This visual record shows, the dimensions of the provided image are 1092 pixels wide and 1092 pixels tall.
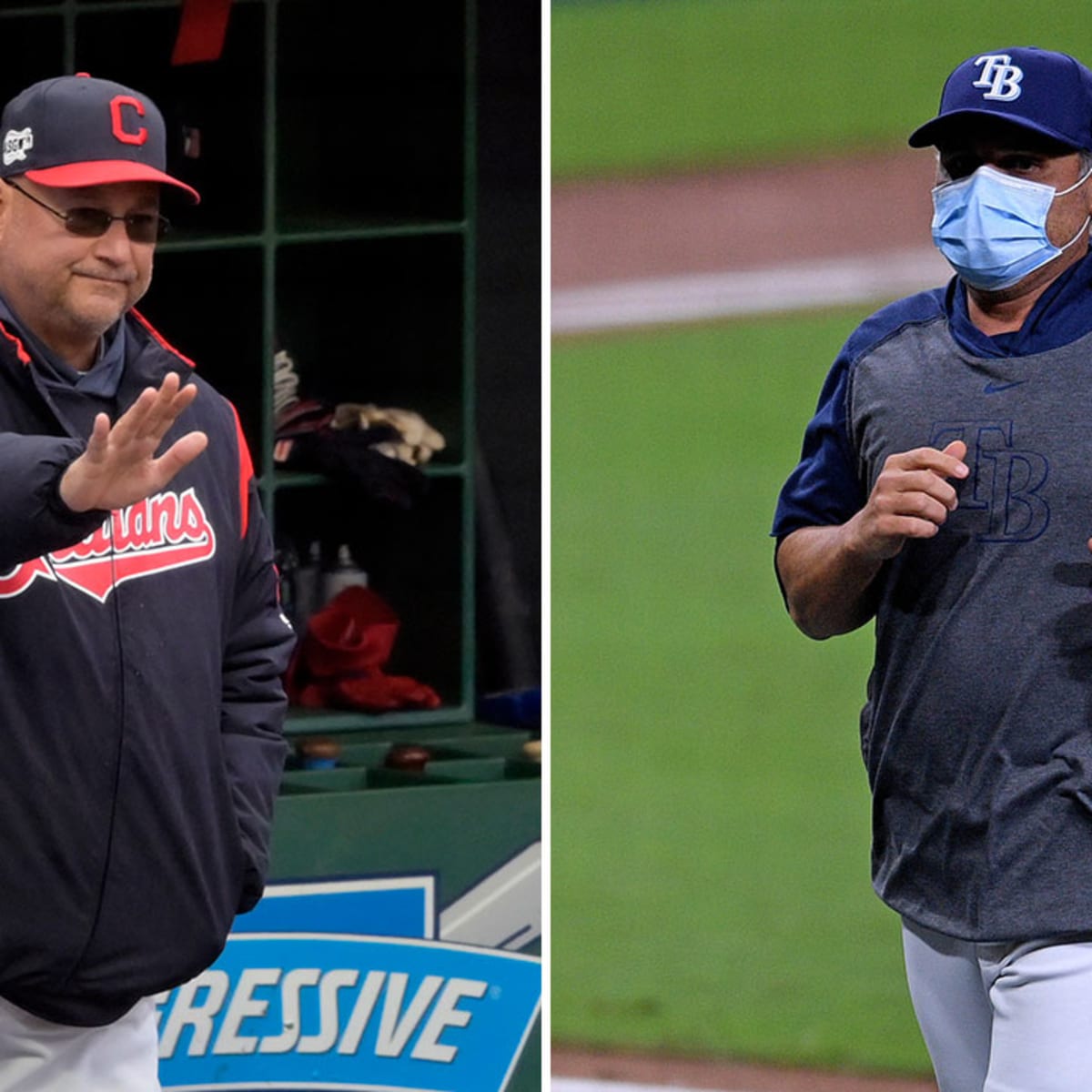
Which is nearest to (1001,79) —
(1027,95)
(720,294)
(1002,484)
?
(1027,95)

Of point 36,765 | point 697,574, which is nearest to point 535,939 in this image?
point 697,574

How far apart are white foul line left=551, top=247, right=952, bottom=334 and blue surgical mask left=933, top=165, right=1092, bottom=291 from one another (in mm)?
1571

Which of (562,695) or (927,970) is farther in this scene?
(562,695)

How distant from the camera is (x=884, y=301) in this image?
3.78 metres

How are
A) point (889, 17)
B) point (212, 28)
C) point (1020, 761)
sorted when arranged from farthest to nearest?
point (212, 28), point (889, 17), point (1020, 761)

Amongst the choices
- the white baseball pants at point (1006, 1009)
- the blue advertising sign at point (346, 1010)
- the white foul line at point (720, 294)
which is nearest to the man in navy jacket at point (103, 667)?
the white baseball pants at point (1006, 1009)

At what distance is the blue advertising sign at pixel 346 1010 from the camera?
3.57 metres

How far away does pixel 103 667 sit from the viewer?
220 cm

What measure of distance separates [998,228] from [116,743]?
113cm

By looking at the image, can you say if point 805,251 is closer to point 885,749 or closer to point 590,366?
point 590,366

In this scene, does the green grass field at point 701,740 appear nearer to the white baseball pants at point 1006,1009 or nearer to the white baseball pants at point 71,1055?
the white baseball pants at point 1006,1009

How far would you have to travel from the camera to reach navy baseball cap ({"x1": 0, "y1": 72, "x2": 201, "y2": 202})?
2.27 meters

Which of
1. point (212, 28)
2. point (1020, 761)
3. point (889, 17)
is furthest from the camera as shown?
point (212, 28)

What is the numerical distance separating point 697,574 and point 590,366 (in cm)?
46
